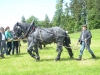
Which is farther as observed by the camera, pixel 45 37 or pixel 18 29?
pixel 18 29

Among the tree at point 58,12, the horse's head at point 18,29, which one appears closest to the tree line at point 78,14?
the tree at point 58,12

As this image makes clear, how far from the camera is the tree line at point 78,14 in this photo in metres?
95.4

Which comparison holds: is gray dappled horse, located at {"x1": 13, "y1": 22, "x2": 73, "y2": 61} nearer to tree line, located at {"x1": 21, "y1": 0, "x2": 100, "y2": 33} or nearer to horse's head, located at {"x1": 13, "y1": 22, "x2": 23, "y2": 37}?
horse's head, located at {"x1": 13, "y1": 22, "x2": 23, "y2": 37}

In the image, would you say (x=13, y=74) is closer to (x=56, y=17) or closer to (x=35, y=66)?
(x=35, y=66)

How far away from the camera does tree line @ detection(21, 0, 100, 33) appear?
95412mm

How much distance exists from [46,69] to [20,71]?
1.31m

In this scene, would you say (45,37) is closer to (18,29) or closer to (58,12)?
(18,29)

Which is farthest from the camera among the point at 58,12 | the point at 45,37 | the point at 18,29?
the point at 58,12

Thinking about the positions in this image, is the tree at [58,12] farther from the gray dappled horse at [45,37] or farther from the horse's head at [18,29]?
the gray dappled horse at [45,37]

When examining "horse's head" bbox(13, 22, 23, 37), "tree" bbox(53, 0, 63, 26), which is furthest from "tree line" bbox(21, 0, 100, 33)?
"horse's head" bbox(13, 22, 23, 37)

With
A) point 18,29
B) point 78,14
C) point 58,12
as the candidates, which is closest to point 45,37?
point 18,29

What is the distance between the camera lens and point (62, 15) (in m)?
111

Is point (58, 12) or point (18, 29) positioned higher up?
point (58, 12)

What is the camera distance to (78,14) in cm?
10019
